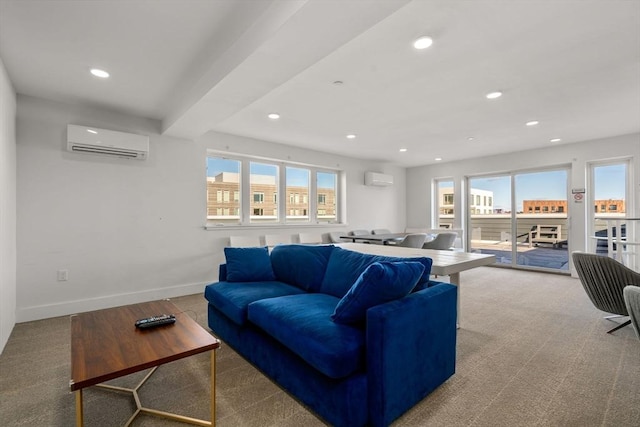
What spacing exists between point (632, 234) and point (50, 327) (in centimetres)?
786

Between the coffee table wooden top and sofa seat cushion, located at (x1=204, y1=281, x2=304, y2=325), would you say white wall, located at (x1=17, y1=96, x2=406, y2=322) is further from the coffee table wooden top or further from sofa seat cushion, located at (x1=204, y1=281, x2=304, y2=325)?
the coffee table wooden top

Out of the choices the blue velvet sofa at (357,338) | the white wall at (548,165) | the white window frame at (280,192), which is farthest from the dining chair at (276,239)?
the white wall at (548,165)

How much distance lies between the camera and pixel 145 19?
2061 millimetres

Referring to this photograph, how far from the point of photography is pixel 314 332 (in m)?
1.70

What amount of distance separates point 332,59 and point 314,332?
2148 millimetres

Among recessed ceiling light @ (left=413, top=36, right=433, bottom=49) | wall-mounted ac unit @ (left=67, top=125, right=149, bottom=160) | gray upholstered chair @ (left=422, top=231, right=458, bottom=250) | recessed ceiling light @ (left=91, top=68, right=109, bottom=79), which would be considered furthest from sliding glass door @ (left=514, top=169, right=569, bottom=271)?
recessed ceiling light @ (left=91, top=68, right=109, bottom=79)

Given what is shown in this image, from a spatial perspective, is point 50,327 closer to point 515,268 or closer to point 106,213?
point 106,213

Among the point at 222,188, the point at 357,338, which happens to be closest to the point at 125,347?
the point at 357,338

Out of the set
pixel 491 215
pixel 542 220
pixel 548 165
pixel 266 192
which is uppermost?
pixel 548 165

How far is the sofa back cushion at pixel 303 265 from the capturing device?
2.69 meters

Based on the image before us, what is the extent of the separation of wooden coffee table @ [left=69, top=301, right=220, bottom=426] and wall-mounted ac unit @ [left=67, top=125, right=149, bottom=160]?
2.24 metres

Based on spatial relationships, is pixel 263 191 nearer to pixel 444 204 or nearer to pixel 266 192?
pixel 266 192

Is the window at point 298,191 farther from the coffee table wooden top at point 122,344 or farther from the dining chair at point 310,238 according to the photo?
the coffee table wooden top at point 122,344

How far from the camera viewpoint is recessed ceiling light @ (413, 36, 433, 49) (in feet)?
7.32
